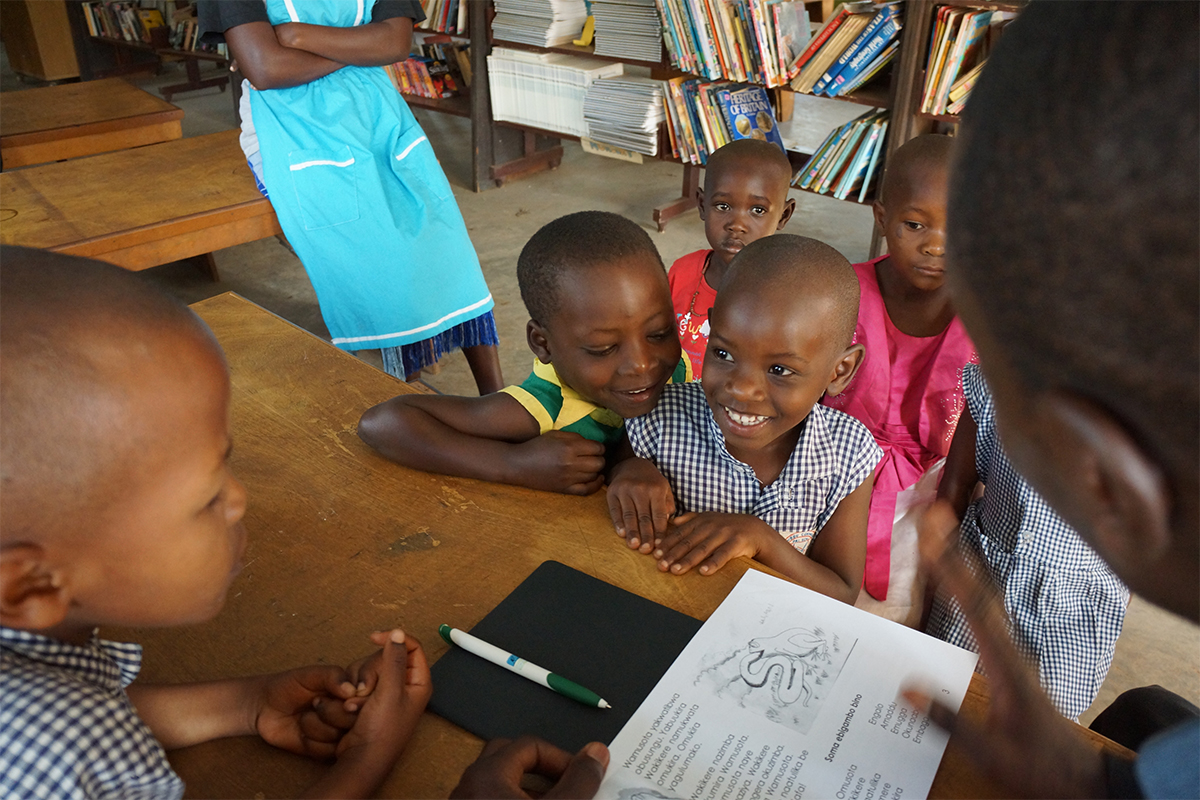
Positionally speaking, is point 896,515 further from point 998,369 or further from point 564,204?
point 564,204

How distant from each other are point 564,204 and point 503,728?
4.15 metres

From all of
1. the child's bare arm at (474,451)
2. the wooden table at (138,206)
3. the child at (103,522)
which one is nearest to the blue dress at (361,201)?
the wooden table at (138,206)

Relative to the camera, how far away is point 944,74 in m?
3.17

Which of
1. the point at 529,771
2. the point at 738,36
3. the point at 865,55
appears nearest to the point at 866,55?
the point at 865,55

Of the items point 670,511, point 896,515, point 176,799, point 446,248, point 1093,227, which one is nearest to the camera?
point 1093,227

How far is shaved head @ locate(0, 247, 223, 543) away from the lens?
0.52m

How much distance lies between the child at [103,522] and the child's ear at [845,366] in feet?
2.60

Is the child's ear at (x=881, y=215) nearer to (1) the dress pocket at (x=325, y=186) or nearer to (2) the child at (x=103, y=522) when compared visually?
(1) the dress pocket at (x=325, y=186)

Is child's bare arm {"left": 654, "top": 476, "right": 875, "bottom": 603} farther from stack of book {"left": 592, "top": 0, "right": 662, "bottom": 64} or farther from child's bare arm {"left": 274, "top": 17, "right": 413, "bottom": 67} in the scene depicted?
stack of book {"left": 592, "top": 0, "right": 662, "bottom": 64}

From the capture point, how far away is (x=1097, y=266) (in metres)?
0.39

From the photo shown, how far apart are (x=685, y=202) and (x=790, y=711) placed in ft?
13.0

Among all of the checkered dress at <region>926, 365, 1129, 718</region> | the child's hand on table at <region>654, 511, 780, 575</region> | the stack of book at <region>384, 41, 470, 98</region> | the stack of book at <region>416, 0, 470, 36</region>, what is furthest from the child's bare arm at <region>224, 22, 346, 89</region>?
the stack of book at <region>384, 41, 470, 98</region>

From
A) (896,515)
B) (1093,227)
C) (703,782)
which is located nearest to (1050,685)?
(896,515)

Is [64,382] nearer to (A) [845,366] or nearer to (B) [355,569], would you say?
(B) [355,569]
